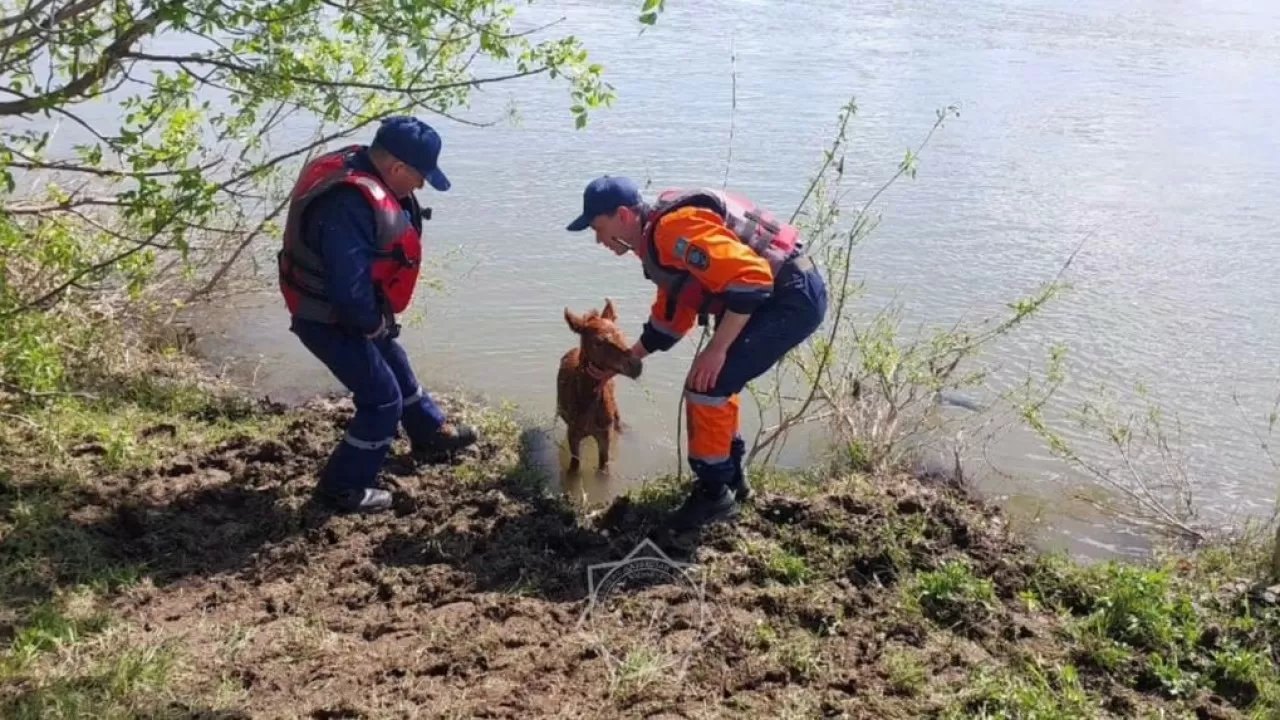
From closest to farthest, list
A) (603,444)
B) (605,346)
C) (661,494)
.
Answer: (661,494)
(605,346)
(603,444)

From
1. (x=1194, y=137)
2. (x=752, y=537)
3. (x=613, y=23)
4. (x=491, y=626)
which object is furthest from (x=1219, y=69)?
(x=491, y=626)

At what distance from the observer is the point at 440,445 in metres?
6.38

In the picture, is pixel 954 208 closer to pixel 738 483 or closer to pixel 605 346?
pixel 605 346

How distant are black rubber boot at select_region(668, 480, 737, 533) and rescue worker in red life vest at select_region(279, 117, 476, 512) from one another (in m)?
1.47

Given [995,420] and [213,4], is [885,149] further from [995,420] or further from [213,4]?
[213,4]

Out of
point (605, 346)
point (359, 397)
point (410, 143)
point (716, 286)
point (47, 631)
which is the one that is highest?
point (410, 143)

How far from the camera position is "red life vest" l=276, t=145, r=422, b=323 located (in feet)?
16.7

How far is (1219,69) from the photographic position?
636 inches

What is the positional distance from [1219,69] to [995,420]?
37.1 feet

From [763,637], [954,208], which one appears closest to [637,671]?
[763,637]

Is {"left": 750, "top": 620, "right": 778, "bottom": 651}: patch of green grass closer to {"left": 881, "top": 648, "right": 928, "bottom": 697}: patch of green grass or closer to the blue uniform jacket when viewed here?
{"left": 881, "top": 648, "right": 928, "bottom": 697}: patch of green grass

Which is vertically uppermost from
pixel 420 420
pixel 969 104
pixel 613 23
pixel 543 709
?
pixel 613 23

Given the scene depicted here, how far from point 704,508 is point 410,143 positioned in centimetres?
221

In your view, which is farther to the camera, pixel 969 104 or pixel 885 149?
pixel 969 104
